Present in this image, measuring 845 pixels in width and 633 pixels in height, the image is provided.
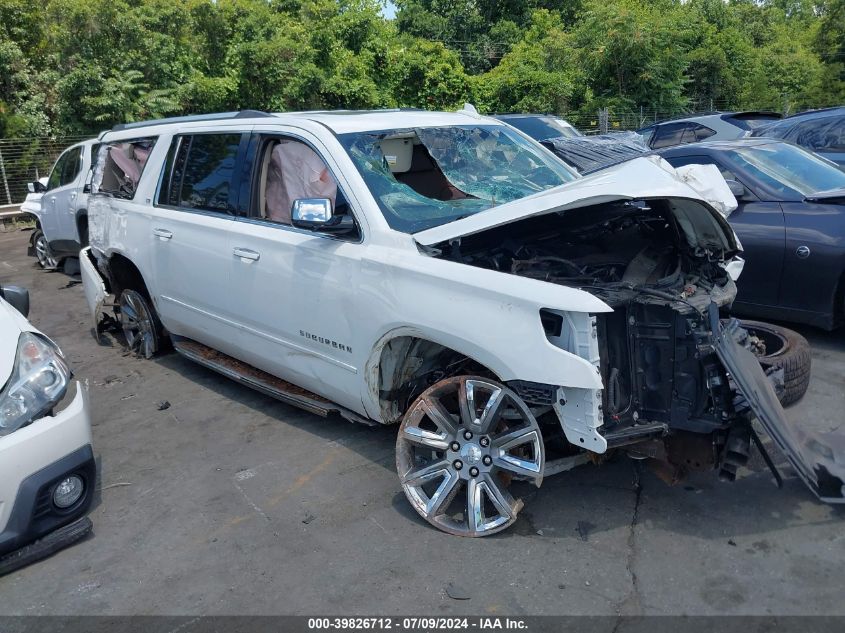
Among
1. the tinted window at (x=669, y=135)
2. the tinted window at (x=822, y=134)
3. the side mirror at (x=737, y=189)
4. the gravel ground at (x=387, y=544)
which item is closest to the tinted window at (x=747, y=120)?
the tinted window at (x=669, y=135)

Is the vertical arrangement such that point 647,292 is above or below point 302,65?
below

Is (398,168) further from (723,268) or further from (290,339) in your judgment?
(723,268)

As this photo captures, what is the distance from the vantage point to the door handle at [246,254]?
4590 mm

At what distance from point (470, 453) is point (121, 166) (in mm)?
4430

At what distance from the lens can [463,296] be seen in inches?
136

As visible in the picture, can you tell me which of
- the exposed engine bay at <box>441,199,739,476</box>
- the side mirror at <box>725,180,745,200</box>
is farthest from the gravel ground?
the side mirror at <box>725,180,745,200</box>

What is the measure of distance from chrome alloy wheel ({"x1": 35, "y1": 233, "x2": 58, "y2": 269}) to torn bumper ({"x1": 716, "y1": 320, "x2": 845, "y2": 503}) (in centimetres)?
1045

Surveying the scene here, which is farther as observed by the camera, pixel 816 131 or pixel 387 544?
pixel 816 131

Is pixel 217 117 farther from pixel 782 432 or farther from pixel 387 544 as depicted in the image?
pixel 782 432

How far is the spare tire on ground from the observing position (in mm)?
4543

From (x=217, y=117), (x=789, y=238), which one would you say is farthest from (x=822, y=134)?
(x=217, y=117)

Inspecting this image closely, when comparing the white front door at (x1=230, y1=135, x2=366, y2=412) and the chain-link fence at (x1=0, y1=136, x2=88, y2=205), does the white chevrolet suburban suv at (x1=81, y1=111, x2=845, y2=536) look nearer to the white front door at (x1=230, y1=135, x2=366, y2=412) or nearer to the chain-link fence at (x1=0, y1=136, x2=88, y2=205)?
the white front door at (x1=230, y1=135, x2=366, y2=412)

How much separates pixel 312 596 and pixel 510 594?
855 mm

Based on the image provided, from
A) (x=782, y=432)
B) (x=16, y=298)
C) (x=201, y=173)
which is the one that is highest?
(x=201, y=173)
